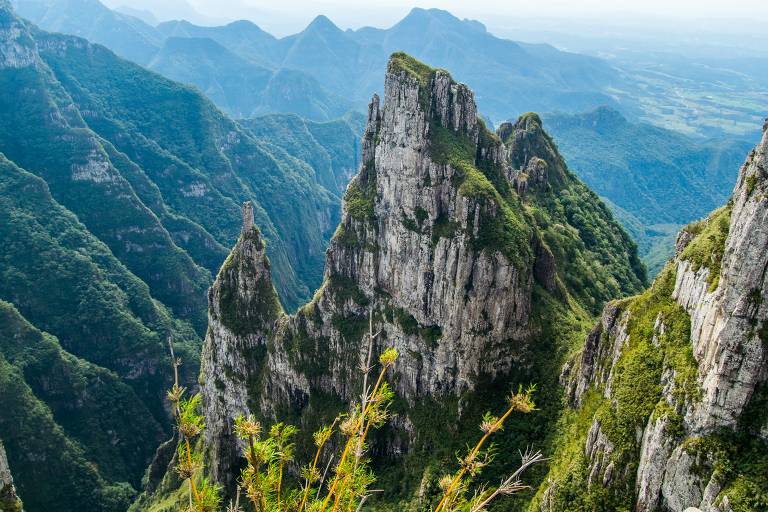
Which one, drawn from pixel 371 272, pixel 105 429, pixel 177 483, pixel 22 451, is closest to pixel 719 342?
pixel 371 272

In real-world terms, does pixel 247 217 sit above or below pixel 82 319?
above

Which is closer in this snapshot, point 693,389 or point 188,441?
point 188,441

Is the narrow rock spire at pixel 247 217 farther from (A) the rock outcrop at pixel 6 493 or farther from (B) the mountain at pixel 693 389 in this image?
(B) the mountain at pixel 693 389

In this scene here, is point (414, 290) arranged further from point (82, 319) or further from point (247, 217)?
point (82, 319)

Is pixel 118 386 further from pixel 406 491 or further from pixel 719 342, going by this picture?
pixel 719 342

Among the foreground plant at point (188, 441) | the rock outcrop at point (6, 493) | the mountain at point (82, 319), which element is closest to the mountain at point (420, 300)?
the mountain at point (82, 319)

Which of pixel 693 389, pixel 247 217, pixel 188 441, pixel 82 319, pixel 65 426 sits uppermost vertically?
pixel 188 441

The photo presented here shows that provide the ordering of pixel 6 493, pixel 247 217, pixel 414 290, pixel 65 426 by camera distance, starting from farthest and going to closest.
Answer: pixel 65 426 < pixel 247 217 < pixel 414 290 < pixel 6 493

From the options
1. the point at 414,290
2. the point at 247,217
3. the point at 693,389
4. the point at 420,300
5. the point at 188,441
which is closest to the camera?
the point at 188,441

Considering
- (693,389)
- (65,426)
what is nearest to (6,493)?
(693,389)
